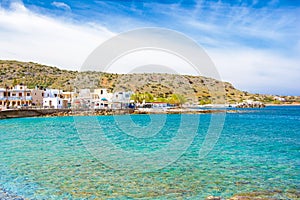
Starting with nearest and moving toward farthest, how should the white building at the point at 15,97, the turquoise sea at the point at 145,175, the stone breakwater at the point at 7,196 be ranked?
the stone breakwater at the point at 7,196 < the turquoise sea at the point at 145,175 < the white building at the point at 15,97

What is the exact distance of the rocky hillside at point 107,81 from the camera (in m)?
102

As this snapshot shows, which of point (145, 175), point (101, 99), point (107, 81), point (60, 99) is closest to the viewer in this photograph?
point (145, 175)

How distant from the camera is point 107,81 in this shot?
399 ft

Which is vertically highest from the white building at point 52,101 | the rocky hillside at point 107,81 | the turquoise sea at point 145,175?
the rocky hillside at point 107,81

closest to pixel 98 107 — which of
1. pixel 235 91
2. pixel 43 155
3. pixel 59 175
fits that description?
pixel 43 155

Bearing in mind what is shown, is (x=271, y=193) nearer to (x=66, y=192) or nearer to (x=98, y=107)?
(x=66, y=192)

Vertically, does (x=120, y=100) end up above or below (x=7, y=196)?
above

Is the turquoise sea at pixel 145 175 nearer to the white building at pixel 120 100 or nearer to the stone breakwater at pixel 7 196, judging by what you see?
the stone breakwater at pixel 7 196

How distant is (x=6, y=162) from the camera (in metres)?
14.9

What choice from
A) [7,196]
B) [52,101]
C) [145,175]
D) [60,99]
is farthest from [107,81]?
[7,196]

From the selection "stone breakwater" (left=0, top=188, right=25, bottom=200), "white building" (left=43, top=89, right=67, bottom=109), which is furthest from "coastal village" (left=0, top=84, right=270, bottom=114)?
"stone breakwater" (left=0, top=188, right=25, bottom=200)

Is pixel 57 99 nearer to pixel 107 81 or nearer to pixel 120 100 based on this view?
pixel 120 100

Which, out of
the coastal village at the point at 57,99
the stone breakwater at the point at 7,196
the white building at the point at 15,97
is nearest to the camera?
the stone breakwater at the point at 7,196

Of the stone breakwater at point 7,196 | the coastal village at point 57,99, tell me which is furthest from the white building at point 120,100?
the stone breakwater at point 7,196
